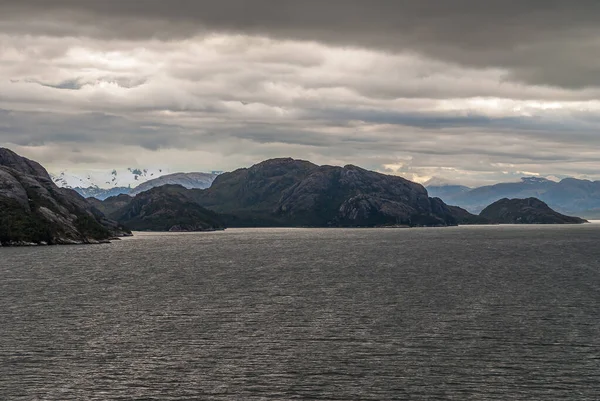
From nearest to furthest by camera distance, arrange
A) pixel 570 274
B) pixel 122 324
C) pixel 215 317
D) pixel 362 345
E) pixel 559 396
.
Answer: pixel 559 396 < pixel 362 345 < pixel 122 324 < pixel 215 317 < pixel 570 274

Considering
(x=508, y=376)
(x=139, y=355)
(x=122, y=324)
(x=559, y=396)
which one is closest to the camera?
(x=559, y=396)

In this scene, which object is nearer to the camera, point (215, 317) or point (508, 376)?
point (508, 376)

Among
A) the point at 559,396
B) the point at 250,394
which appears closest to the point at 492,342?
the point at 559,396

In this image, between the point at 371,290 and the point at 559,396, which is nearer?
the point at 559,396

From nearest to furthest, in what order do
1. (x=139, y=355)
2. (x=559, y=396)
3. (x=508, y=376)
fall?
(x=559, y=396) → (x=508, y=376) → (x=139, y=355)

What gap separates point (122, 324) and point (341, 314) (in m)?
38.0

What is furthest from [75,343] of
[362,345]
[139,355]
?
[362,345]

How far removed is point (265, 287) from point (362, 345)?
239ft

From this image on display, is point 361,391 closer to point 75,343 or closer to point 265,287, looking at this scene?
point 75,343

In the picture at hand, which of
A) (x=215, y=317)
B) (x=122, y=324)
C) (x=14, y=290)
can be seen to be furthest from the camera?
(x=14, y=290)

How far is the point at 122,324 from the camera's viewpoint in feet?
343

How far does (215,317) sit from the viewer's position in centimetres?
11156

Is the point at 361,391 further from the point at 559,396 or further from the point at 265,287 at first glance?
the point at 265,287

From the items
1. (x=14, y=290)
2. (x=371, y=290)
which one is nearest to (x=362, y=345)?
(x=371, y=290)
